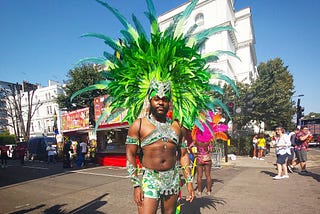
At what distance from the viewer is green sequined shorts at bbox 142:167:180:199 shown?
259 centimetres

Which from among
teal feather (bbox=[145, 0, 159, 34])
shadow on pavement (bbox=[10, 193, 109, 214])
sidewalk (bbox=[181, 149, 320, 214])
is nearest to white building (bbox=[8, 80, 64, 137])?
shadow on pavement (bbox=[10, 193, 109, 214])

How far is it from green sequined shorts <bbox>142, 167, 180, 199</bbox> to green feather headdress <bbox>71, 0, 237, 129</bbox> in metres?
0.83

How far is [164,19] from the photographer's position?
101 feet

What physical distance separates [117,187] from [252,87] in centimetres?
1844

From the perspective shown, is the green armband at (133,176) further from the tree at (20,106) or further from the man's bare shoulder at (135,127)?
the tree at (20,106)

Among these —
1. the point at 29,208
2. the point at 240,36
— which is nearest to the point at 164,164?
the point at 29,208

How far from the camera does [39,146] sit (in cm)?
2105

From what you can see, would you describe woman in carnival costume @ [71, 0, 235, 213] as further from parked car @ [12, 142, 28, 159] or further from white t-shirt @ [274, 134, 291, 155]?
parked car @ [12, 142, 28, 159]

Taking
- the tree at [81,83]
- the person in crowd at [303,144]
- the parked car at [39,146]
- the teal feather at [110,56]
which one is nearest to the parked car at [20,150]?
the parked car at [39,146]

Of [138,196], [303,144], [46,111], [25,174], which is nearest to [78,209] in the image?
[138,196]

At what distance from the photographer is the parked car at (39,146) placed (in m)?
20.3

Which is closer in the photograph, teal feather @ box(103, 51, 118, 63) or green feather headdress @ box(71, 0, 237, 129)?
green feather headdress @ box(71, 0, 237, 129)

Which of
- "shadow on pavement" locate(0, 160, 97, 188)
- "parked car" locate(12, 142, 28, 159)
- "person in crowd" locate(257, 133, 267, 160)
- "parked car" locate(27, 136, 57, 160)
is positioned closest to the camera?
"shadow on pavement" locate(0, 160, 97, 188)

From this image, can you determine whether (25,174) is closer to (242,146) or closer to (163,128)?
(163,128)
